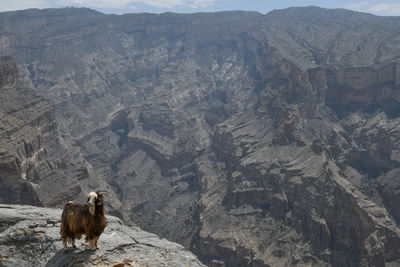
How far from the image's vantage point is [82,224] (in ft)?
46.0

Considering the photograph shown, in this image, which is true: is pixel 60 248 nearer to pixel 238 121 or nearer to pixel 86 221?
pixel 86 221

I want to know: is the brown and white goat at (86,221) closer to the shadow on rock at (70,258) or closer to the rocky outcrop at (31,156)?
the shadow on rock at (70,258)

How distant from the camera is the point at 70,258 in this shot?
13.8 meters

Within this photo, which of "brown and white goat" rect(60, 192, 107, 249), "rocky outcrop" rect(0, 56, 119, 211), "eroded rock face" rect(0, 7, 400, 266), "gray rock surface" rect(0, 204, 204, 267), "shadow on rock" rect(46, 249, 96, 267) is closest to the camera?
"shadow on rock" rect(46, 249, 96, 267)

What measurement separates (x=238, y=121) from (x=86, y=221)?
304 ft

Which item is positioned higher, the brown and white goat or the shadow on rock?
the brown and white goat

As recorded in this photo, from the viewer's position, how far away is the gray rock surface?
13781 mm

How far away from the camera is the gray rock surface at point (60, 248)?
13.8 metres

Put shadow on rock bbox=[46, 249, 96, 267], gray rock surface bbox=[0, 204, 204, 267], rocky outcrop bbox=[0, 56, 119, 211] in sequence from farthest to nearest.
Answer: rocky outcrop bbox=[0, 56, 119, 211] → gray rock surface bbox=[0, 204, 204, 267] → shadow on rock bbox=[46, 249, 96, 267]

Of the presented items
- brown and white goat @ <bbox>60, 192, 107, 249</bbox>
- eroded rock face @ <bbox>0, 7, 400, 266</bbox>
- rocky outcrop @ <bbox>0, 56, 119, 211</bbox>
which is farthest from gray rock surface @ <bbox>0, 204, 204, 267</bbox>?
eroded rock face @ <bbox>0, 7, 400, 266</bbox>

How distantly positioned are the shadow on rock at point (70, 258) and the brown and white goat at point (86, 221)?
0.27 meters

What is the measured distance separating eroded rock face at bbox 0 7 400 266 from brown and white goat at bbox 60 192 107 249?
163 feet

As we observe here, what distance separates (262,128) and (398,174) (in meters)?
30.4

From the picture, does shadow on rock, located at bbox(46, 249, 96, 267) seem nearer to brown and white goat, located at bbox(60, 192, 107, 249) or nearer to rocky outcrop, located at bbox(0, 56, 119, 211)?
brown and white goat, located at bbox(60, 192, 107, 249)
